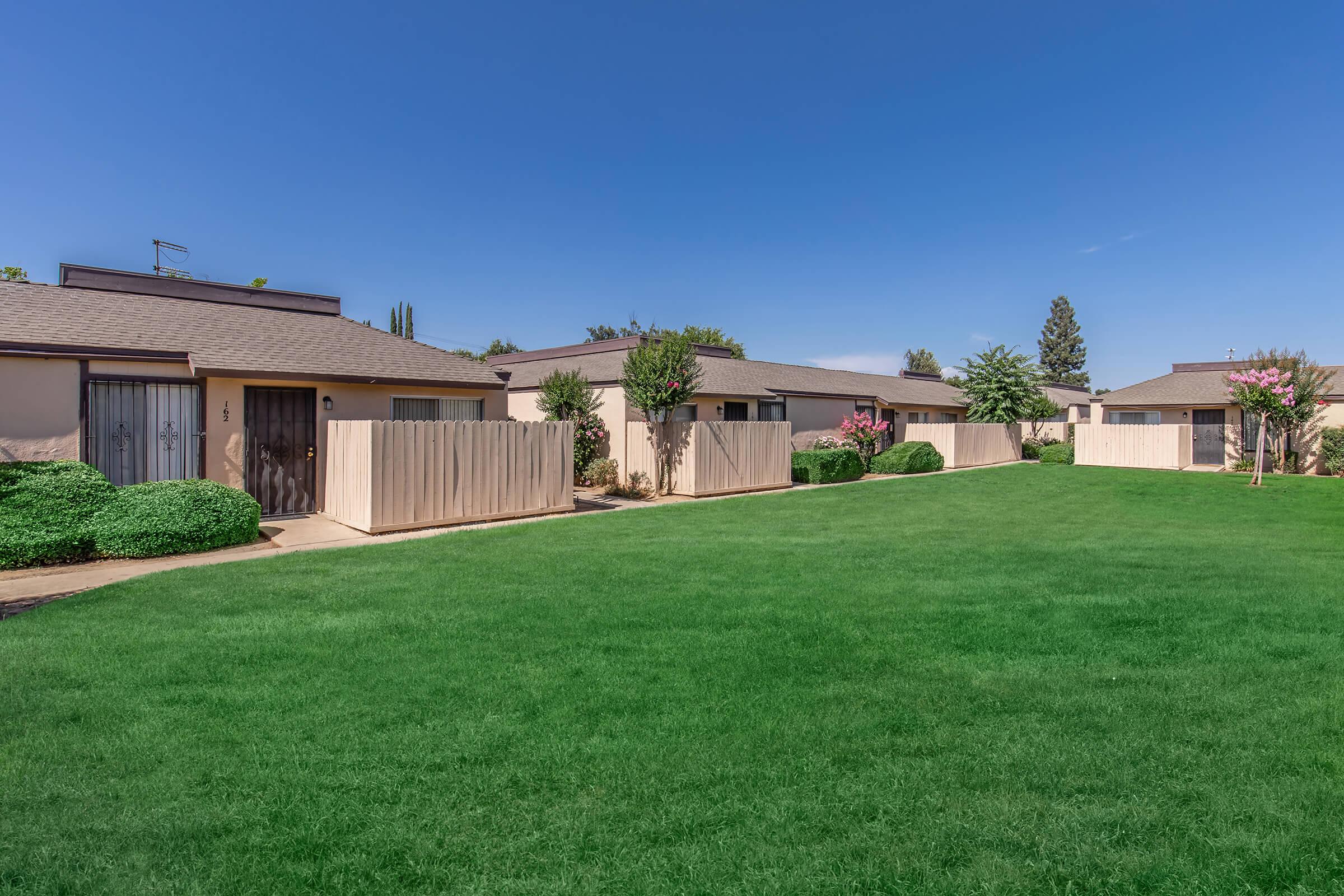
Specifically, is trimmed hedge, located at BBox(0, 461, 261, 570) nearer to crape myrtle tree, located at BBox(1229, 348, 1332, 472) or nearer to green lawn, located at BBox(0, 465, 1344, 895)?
green lawn, located at BBox(0, 465, 1344, 895)

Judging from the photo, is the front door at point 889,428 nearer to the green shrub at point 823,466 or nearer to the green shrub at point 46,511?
the green shrub at point 823,466

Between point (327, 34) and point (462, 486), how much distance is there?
33.8 ft

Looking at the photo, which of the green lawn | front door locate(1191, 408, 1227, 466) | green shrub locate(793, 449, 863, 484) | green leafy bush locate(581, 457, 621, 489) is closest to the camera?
the green lawn

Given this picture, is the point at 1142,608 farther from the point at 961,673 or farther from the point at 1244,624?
the point at 961,673

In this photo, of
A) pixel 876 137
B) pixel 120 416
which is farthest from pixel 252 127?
pixel 876 137

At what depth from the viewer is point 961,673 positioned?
4.94 meters

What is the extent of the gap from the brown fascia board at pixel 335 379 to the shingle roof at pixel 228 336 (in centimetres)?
2

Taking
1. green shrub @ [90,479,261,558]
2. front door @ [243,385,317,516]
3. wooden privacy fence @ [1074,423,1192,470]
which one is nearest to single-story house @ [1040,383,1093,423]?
wooden privacy fence @ [1074,423,1192,470]

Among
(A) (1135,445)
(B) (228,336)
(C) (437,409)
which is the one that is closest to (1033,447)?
(A) (1135,445)

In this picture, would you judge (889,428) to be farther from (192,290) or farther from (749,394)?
(192,290)

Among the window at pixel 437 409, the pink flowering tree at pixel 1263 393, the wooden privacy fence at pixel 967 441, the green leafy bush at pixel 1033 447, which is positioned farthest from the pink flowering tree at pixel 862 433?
the window at pixel 437 409

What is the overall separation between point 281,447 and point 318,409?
102cm

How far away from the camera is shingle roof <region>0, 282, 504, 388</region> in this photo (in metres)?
12.4

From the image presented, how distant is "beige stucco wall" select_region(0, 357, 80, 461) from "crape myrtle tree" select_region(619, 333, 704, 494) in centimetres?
1118
